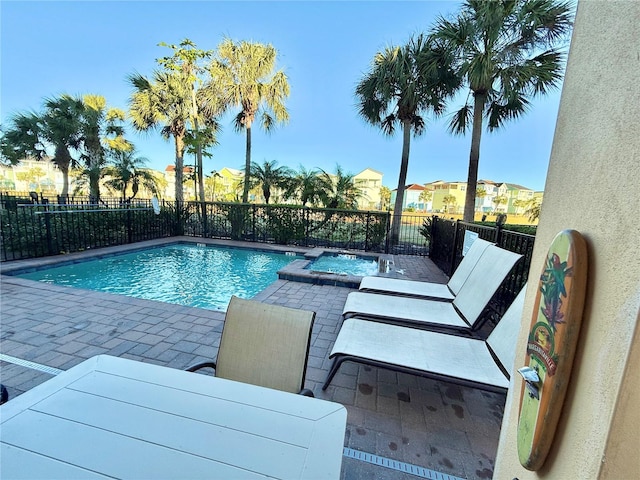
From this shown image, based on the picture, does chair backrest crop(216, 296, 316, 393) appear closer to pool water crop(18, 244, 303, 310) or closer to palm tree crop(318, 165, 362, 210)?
pool water crop(18, 244, 303, 310)

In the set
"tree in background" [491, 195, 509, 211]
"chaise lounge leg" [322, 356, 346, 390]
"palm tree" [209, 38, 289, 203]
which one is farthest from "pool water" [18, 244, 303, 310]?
"tree in background" [491, 195, 509, 211]

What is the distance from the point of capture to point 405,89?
27.4ft

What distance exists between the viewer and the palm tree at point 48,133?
10.9m

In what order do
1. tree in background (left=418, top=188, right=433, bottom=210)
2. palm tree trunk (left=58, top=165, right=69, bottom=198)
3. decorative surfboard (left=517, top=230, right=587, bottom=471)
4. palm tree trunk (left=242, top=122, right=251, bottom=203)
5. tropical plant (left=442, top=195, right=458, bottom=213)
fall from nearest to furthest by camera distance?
decorative surfboard (left=517, top=230, right=587, bottom=471) → palm tree trunk (left=242, top=122, right=251, bottom=203) → palm tree trunk (left=58, top=165, right=69, bottom=198) → tropical plant (left=442, top=195, right=458, bottom=213) → tree in background (left=418, top=188, right=433, bottom=210)

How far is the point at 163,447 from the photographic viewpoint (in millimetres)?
894

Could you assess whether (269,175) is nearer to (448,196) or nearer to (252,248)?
(252,248)

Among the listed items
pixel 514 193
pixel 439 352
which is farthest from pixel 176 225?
pixel 514 193

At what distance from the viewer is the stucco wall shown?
62cm

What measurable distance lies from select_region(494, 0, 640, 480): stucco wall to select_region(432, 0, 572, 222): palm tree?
22.8 ft

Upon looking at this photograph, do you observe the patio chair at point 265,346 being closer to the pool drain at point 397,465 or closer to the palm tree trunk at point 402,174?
the pool drain at point 397,465

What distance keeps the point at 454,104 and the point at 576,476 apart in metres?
9.48

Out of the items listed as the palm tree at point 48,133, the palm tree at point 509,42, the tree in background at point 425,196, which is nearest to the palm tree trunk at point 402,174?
the palm tree at point 509,42

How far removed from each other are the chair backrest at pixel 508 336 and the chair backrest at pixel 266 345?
4.71 feet

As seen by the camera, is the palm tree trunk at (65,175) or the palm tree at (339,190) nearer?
the palm tree at (339,190)
